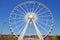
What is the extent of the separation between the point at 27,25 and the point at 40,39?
4209 mm

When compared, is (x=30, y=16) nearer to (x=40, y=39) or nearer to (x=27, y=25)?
(x=27, y=25)

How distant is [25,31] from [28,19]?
2.77 m

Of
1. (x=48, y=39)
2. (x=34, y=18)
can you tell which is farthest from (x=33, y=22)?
(x=48, y=39)

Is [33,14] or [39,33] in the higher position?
[33,14]

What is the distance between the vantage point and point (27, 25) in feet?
172

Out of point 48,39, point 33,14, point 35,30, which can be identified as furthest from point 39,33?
point 48,39

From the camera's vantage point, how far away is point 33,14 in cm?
5288

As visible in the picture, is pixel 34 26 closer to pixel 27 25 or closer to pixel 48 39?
pixel 27 25

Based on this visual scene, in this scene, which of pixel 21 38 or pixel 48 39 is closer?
pixel 21 38

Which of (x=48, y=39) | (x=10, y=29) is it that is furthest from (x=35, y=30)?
(x=48, y=39)

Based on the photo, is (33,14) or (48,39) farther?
(48,39)

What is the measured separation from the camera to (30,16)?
53.2 m

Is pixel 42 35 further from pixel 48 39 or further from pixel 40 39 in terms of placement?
pixel 48 39

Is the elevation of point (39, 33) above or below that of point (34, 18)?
below
